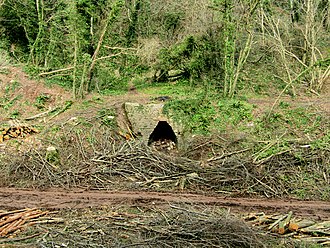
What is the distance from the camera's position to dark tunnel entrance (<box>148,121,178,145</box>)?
1673 centimetres

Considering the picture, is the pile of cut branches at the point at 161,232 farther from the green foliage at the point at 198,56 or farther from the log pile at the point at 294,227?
the green foliage at the point at 198,56

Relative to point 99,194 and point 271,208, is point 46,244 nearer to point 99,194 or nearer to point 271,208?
point 99,194

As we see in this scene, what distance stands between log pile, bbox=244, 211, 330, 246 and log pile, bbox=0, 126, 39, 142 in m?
9.44

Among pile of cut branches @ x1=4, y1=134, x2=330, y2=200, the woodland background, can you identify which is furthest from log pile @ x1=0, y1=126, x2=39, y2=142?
the woodland background

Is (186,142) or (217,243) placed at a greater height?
(217,243)

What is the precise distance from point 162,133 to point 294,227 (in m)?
9.28

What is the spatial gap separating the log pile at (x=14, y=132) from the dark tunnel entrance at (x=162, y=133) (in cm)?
486

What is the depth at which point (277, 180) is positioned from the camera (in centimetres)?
1276

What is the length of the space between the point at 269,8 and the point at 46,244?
57.7 ft

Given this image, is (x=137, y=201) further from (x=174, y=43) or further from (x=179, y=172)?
(x=174, y=43)

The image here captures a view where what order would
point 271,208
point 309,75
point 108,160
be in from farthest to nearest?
point 309,75 → point 108,160 → point 271,208

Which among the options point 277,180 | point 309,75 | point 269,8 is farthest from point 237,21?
point 277,180

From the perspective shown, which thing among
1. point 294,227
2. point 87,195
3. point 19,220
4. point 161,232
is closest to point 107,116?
point 87,195

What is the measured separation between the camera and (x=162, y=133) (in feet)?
57.0
